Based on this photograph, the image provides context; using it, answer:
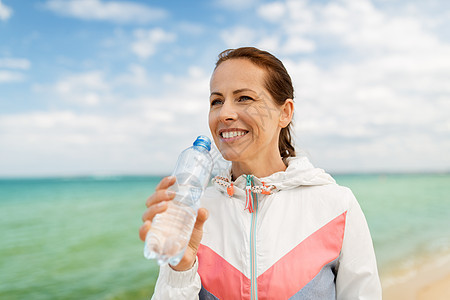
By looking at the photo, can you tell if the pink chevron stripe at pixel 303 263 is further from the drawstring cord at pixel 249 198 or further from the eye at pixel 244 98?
the eye at pixel 244 98

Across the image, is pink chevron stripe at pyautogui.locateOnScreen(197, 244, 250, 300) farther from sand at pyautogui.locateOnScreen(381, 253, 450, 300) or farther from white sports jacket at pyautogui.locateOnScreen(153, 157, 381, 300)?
sand at pyautogui.locateOnScreen(381, 253, 450, 300)

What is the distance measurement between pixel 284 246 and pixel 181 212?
1.74ft

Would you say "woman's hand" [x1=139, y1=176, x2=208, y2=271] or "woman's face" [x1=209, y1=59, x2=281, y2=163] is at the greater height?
"woman's face" [x1=209, y1=59, x2=281, y2=163]

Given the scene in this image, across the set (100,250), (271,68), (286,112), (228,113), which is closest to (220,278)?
(228,113)

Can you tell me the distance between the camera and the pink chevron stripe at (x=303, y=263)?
5.17ft

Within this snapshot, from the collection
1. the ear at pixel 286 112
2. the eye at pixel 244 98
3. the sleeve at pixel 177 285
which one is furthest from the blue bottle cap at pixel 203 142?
the ear at pixel 286 112

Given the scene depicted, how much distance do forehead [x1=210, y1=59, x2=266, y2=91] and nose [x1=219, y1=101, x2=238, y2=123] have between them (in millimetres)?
98

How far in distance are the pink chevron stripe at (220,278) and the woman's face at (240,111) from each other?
0.51 meters

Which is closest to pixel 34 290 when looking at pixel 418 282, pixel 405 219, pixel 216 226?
pixel 216 226

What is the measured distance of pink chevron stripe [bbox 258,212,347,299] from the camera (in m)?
1.58

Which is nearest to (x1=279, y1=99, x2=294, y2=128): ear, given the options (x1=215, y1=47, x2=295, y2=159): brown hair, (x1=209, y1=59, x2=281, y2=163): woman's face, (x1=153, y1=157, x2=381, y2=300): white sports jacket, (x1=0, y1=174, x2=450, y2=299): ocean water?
(x1=215, y1=47, x2=295, y2=159): brown hair

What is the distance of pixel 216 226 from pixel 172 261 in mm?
432

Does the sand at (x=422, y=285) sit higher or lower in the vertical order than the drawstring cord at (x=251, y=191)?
lower

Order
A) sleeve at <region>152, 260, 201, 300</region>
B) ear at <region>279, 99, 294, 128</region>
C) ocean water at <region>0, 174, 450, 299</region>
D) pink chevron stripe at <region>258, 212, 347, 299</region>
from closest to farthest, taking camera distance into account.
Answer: sleeve at <region>152, 260, 201, 300</region>
pink chevron stripe at <region>258, 212, 347, 299</region>
ear at <region>279, 99, 294, 128</region>
ocean water at <region>0, 174, 450, 299</region>
